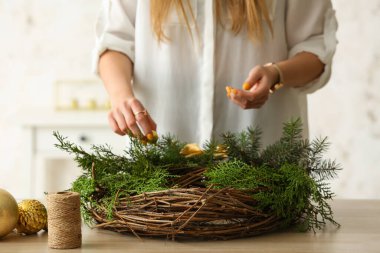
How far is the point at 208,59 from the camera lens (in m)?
1.77

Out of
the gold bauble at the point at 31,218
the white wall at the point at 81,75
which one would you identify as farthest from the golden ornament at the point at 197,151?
the white wall at the point at 81,75

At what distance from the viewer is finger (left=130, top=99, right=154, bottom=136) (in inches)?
55.9

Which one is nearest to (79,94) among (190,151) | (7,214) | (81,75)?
(81,75)

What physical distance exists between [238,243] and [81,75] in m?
2.92

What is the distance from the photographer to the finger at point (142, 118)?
1419mm

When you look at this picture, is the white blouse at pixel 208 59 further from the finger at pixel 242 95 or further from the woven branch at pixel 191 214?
the woven branch at pixel 191 214

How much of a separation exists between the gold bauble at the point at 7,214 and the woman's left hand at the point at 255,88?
536 millimetres

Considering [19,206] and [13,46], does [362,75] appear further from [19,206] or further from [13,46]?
[19,206]

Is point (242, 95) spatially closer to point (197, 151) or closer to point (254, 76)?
point (254, 76)

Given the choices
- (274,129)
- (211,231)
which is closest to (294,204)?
(211,231)

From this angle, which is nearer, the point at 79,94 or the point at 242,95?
the point at 242,95

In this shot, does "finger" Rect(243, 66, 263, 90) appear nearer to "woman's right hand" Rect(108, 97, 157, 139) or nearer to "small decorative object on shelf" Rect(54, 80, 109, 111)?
"woman's right hand" Rect(108, 97, 157, 139)

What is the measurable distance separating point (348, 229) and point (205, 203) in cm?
32

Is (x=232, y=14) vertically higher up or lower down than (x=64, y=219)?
higher up
